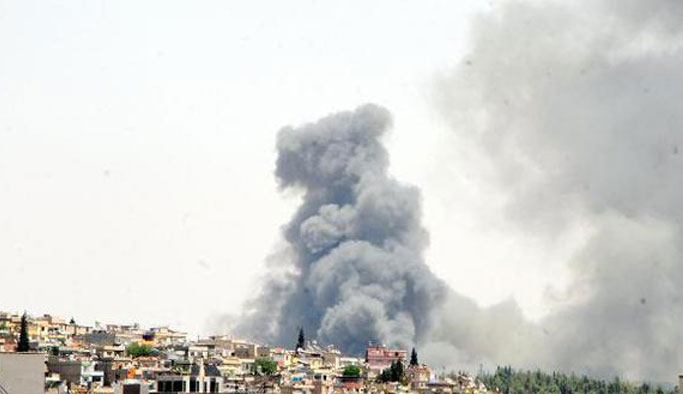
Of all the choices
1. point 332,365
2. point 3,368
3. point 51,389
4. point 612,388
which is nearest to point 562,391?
point 612,388

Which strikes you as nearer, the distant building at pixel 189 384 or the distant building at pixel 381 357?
→ the distant building at pixel 189 384

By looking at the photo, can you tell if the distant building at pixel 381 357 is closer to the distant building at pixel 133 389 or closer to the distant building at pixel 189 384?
the distant building at pixel 189 384

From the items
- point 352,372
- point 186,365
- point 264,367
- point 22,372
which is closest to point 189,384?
point 186,365

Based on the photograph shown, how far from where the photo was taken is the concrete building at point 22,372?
41750 mm

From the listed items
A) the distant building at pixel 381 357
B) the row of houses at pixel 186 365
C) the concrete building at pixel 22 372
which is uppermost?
the distant building at pixel 381 357

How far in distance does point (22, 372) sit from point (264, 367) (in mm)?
78572

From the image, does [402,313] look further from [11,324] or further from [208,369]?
→ [208,369]

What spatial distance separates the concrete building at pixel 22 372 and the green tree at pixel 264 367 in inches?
2893

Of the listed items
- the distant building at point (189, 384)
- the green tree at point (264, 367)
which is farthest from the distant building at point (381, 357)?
the distant building at point (189, 384)

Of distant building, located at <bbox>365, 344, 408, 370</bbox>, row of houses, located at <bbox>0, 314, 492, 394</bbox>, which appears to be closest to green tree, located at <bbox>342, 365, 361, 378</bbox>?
row of houses, located at <bbox>0, 314, 492, 394</bbox>

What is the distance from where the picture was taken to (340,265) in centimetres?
19412

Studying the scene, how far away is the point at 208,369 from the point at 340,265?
107m

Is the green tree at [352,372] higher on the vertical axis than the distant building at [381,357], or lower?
lower

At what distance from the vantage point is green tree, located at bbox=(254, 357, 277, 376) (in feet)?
389
